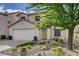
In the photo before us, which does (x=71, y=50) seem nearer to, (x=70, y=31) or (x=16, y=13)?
(x=70, y=31)

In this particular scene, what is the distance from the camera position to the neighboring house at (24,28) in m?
→ 2.95

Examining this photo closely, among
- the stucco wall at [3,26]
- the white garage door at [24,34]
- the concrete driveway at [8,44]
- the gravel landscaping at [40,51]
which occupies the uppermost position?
the stucco wall at [3,26]

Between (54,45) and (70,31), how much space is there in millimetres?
184

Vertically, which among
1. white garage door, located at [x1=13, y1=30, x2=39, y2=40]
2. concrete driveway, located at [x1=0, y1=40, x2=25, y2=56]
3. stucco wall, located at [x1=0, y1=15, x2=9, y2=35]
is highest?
stucco wall, located at [x1=0, y1=15, x2=9, y2=35]

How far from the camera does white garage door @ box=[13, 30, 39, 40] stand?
296 centimetres

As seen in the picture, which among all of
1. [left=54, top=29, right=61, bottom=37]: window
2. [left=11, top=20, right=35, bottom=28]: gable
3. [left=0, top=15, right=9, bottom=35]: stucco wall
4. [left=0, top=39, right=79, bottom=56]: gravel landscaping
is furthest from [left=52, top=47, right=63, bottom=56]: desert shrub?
[left=0, top=15, right=9, bottom=35]: stucco wall

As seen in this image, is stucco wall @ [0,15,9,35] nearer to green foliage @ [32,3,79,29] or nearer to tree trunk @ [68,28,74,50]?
green foliage @ [32,3,79,29]

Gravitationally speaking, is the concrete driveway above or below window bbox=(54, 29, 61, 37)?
below

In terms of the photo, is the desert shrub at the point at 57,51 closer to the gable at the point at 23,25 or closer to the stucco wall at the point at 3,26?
the gable at the point at 23,25

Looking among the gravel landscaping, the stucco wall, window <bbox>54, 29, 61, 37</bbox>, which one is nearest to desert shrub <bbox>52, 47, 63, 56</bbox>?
the gravel landscaping

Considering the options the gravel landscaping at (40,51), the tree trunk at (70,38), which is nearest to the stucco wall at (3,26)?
the gravel landscaping at (40,51)

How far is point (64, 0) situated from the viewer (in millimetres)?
2947

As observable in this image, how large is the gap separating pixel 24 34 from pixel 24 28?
0.05 m

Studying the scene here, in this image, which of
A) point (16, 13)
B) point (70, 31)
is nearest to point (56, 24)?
point (70, 31)
